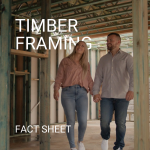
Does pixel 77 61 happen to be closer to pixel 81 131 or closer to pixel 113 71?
pixel 113 71

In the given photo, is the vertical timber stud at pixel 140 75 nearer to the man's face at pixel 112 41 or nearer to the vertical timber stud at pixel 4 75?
the man's face at pixel 112 41

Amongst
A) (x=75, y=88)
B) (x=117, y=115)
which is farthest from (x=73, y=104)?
(x=117, y=115)

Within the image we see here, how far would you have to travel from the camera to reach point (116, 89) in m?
3.69

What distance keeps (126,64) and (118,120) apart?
0.76 meters

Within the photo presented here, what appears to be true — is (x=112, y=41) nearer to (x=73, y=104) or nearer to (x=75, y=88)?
(x=75, y=88)

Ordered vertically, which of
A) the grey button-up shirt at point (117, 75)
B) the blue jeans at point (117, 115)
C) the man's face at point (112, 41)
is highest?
the man's face at point (112, 41)

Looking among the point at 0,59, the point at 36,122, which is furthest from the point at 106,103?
the point at 36,122

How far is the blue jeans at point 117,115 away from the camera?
365 cm

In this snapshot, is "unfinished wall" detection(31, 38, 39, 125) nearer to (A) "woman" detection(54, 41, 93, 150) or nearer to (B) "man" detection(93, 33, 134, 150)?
(A) "woman" detection(54, 41, 93, 150)

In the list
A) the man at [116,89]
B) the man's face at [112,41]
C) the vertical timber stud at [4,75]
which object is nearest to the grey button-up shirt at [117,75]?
the man at [116,89]

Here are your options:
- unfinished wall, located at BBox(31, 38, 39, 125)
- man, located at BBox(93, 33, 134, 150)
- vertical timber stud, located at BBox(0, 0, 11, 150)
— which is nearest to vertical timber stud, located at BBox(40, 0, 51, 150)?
man, located at BBox(93, 33, 134, 150)

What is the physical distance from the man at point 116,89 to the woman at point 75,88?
0.24 metres

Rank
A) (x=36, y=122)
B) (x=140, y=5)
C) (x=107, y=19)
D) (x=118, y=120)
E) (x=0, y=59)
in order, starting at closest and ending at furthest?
(x=140, y=5), (x=0, y=59), (x=118, y=120), (x=107, y=19), (x=36, y=122)

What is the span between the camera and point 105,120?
373cm
